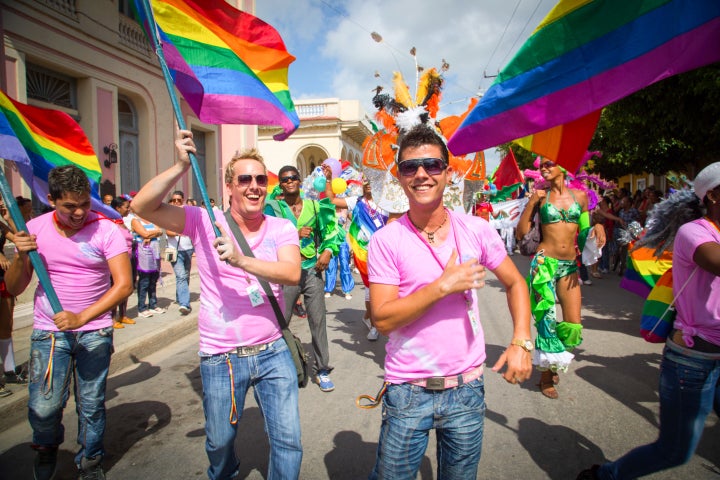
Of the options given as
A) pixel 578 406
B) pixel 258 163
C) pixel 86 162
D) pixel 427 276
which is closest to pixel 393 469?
pixel 427 276

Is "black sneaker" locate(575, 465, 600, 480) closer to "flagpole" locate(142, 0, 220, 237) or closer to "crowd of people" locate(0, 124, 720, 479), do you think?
"crowd of people" locate(0, 124, 720, 479)

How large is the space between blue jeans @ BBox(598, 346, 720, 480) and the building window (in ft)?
36.2

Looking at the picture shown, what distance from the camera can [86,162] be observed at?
421cm

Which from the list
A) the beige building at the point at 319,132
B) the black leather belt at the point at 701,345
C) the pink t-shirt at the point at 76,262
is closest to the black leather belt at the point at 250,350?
the pink t-shirt at the point at 76,262

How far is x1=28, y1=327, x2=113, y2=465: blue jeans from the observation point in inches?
107

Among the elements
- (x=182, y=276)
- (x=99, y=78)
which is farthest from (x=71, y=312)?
(x=99, y=78)

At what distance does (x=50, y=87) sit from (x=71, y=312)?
8.98m

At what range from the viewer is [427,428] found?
1.84 meters

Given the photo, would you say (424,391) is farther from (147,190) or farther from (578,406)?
(578,406)

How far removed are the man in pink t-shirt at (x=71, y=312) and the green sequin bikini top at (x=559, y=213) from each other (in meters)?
3.92

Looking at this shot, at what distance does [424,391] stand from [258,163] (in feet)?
5.06

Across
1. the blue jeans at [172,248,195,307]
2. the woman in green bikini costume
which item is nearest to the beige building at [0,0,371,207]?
the blue jeans at [172,248,195,307]

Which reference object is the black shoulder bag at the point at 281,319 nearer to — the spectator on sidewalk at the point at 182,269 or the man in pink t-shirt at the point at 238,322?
the man in pink t-shirt at the point at 238,322

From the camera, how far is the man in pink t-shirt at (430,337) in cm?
181
